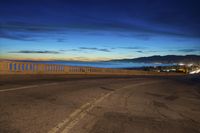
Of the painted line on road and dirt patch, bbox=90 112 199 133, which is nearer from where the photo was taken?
the painted line on road

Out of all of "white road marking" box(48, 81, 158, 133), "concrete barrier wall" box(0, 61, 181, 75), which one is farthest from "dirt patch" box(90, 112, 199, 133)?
"concrete barrier wall" box(0, 61, 181, 75)

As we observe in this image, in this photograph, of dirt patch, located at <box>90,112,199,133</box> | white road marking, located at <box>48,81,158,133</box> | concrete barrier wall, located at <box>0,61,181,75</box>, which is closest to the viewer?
white road marking, located at <box>48,81,158,133</box>

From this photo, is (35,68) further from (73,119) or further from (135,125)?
(135,125)

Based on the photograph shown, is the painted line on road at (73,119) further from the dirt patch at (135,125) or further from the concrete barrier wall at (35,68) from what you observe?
the concrete barrier wall at (35,68)

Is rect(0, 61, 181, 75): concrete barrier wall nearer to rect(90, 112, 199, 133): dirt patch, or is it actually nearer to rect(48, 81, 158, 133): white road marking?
rect(48, 81, 158, 133): white road marking

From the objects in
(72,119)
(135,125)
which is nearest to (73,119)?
(72,119)

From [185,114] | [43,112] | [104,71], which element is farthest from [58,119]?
[104,71]

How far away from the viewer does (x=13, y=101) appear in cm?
1091

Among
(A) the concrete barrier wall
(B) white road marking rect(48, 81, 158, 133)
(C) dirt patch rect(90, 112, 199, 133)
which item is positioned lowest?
(C) dirt patch rect(90, 112, 199, 133)

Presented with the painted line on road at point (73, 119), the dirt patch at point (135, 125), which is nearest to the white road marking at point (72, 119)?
the painted line on road at point (73, 119)

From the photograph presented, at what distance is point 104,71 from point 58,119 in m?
43.5

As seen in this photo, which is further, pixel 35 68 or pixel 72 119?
pixel 35 68

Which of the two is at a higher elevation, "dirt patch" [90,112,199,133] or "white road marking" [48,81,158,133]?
"white road marking" [48,81,158,133]

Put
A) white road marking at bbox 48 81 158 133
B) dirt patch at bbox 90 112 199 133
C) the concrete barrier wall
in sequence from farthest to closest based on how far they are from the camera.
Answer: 1. the concrete barrier wall
2. dirt patch at bbox 90 112 199 133
3. white road marking at bbox 48 81 158 133
